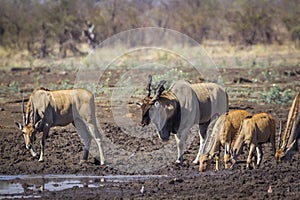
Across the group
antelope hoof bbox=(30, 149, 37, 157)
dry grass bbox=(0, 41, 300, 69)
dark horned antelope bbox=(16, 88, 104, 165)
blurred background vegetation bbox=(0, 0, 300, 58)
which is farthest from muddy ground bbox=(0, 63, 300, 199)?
blurred background vegetation bbox=(0, 0, 300, 58)

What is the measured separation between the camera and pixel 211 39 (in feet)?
153

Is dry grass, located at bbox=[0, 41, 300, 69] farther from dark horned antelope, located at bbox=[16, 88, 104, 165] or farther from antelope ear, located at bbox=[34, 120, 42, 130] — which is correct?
antelope ear, located at bbox=[34, 120, 42, 130]

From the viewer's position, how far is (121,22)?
154ft

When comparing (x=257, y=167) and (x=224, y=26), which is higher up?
(x=224, y=26)

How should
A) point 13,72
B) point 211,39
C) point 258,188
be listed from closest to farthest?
point 258,188 → point 13,72 → point 211,39

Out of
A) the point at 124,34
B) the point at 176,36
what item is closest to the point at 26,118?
the point at 124,34

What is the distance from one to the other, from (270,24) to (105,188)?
35.6 metres

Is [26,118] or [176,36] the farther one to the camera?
[176,36]

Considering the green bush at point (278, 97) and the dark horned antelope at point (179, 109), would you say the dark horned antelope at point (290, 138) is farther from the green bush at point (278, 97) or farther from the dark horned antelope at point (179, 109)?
the green bush at point (278, 97)

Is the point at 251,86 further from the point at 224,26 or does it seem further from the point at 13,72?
the point at 224,26

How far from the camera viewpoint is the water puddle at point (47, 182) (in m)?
10.7

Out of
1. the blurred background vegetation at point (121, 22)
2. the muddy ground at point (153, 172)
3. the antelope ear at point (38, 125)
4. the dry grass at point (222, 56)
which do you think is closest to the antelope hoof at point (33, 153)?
the muddy ground at point (153, 172)

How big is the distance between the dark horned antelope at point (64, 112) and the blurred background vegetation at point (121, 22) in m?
26.1

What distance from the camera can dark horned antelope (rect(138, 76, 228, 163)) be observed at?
12.9 meters
